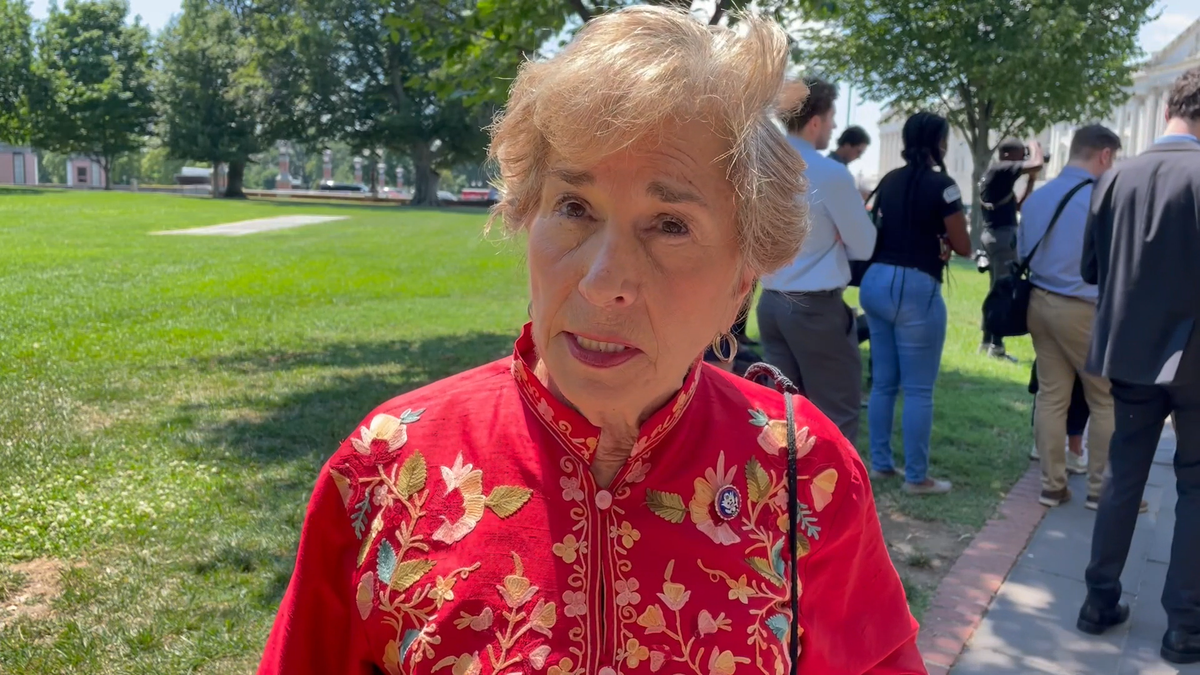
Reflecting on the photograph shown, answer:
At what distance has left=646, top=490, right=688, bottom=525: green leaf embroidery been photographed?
155 cm

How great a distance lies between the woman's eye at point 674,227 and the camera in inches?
60.3

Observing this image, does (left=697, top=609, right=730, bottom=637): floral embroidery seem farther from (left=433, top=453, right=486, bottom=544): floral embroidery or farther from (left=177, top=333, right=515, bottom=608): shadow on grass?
(left=177, top=333, right=515, bottom=608): shadow on grass

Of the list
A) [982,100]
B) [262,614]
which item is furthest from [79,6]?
[262,614]

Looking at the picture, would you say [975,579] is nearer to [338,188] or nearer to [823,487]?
[823,487]

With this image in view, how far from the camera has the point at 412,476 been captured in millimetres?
1549

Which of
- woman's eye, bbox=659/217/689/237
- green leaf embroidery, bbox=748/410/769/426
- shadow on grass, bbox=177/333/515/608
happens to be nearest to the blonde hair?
woman's eye, bbox=659/217/689/237

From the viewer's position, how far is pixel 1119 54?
2772 cm

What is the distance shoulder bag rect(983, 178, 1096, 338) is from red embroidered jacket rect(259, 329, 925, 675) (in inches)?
178

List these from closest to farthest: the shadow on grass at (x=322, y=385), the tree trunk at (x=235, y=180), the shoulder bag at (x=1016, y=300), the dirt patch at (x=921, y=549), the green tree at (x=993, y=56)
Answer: the dirt patch at (x=921, y=549)
the shoulder bag at (x=1016, y=300)
the shadow on grass at (x=322, y=385)
the green tree at (x=993, y=56)
the tree trunk at (x=235, y=180)

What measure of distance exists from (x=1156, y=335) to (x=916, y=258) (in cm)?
162

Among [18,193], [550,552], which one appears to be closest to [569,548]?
[550,552]

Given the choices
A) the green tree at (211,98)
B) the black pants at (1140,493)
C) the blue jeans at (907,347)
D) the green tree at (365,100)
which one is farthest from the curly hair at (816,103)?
the green tree at (211,98)

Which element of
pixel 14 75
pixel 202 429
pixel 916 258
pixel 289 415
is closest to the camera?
pixel 916 258

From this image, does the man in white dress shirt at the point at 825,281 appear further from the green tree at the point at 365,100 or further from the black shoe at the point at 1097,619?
the green tree at the point at 365,100
